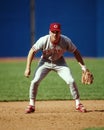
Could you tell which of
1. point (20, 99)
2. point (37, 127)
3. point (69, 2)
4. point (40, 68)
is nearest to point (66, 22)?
point (69, 2)

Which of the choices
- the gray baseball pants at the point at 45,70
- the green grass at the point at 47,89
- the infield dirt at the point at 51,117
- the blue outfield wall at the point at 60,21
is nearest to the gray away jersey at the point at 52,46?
the gray baseball pants at the point at 45,70

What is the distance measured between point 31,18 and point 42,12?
2.10ft

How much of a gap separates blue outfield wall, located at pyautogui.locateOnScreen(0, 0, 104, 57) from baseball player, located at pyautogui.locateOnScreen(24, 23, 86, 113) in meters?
16.1

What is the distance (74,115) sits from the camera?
6.64 m

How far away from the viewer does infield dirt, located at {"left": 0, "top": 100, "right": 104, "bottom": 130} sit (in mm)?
5793

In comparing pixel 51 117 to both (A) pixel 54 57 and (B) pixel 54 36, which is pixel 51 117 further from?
(B) pixel 54 36

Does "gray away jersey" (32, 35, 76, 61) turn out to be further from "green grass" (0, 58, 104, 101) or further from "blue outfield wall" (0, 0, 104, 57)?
"blue outfield wall" (0, 0, 104, 57)

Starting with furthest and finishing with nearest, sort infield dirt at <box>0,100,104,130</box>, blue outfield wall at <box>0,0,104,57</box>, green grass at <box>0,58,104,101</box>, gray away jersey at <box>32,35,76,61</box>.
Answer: blue outfield wall at <box>0,0,104,57</box>
green grass at <box>0,58,104,101</box>
gray away jersey at <box>32,35,76,61</box>
infield dirt at <box>0,100,104,130</box>

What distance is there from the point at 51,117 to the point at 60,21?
55.8 feet

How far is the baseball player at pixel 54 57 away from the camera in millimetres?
6850

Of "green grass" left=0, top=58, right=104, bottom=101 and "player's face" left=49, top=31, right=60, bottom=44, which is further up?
"player's face" left=49, top=31, right=60, bottom=44

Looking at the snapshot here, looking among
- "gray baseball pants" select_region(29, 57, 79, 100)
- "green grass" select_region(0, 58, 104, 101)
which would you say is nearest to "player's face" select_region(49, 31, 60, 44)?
"gray baseball pants" select_region(29, 57, 79, 100)

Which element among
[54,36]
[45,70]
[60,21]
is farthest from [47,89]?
[60,21]

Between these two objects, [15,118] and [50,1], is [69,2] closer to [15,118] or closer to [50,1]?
[50,1]
